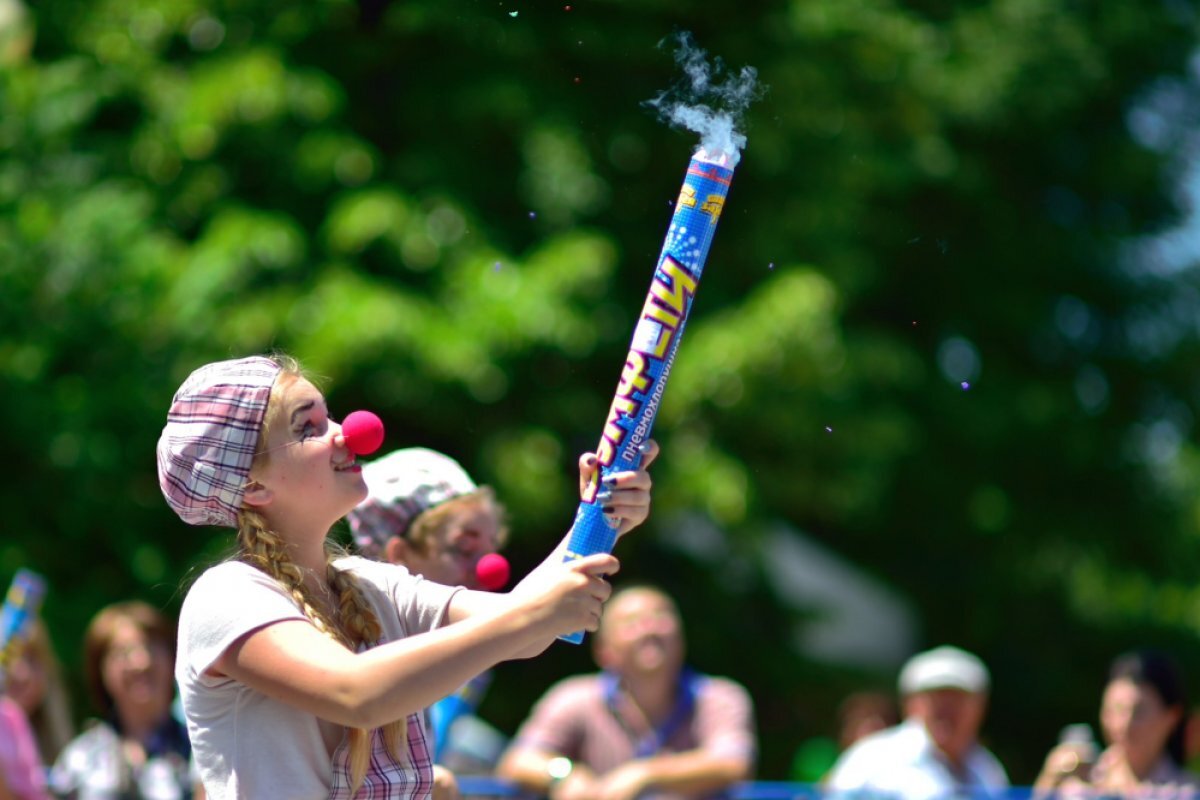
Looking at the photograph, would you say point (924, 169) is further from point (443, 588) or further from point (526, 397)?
point (443, 588)

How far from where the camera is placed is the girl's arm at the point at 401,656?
2.22m

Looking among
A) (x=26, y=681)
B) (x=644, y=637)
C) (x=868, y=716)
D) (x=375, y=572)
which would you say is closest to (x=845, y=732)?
(x=868, y=716)

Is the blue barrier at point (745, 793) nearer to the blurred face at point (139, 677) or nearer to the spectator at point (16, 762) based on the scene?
the blurred face at point (139, 677)

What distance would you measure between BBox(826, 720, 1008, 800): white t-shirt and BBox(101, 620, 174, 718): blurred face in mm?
2590

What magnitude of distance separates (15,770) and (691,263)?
3569 millimetres

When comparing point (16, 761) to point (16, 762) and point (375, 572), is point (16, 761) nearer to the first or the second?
point (16, 762)

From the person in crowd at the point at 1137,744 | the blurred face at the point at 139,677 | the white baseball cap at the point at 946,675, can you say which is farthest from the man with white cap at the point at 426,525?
the white baseball cap at the point at 946,675

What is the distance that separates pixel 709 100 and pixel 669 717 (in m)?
3.70

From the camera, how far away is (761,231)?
9.65 meters

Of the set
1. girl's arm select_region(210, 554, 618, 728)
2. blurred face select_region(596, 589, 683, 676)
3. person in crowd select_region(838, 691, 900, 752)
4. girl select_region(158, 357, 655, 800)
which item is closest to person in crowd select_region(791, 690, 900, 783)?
person in crowd select_region(838, 691, 900, 752)

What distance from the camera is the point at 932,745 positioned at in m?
6.17


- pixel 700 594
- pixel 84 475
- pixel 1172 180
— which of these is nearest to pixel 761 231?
pixel 700 594

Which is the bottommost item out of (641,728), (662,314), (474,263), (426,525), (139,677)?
(139,677)

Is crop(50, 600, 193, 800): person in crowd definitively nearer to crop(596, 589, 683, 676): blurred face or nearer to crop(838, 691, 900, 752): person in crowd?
crop(596, 589, 683, 676): blurred face
